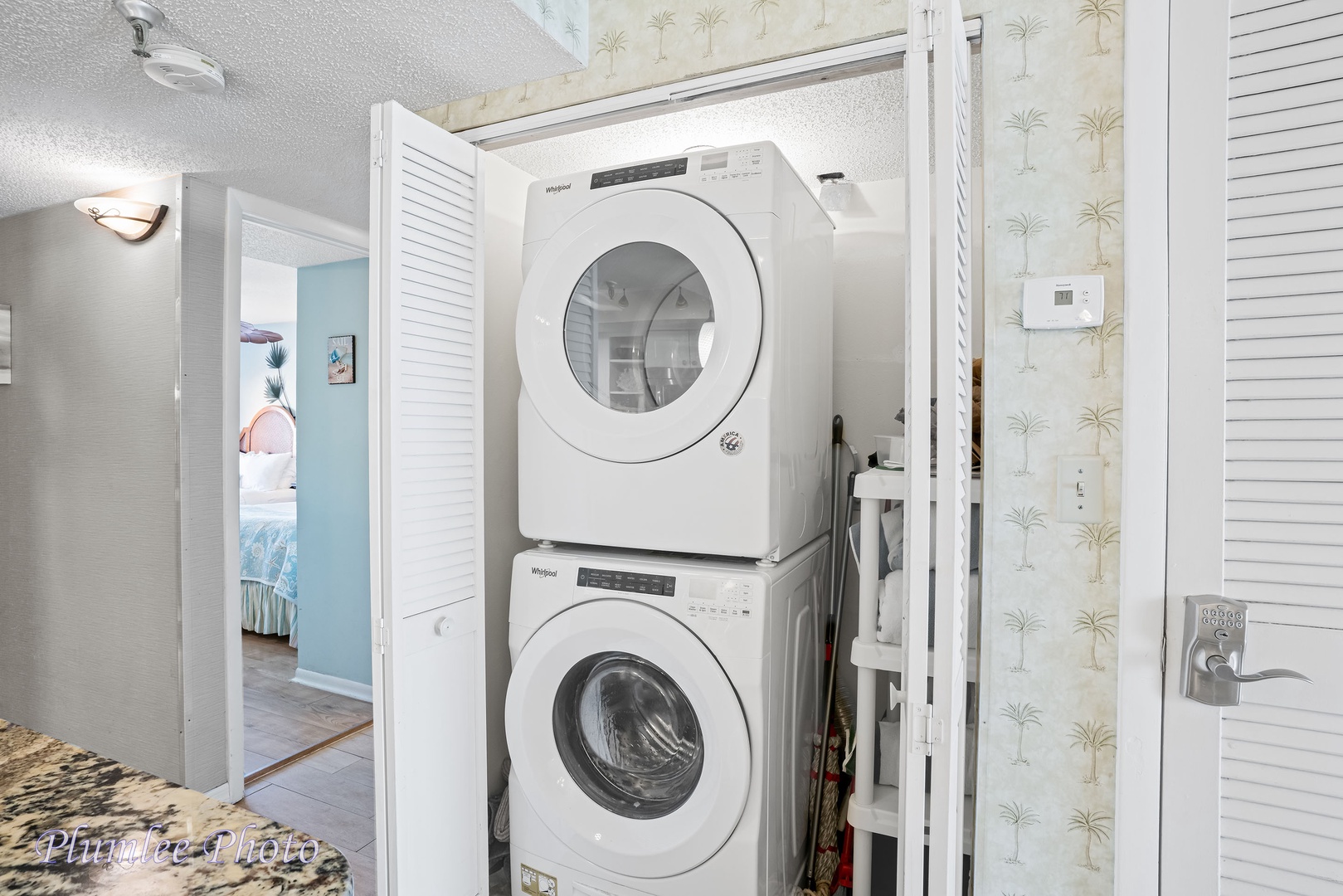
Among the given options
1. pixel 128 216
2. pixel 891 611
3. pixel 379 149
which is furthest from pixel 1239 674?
pixel 128 216

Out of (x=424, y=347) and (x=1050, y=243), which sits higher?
(x=1050, y=243)

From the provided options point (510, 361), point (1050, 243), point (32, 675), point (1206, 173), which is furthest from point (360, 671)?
point (1206, 173)

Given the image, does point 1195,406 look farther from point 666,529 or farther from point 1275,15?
point 666,529

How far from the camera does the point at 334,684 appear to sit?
3596mm

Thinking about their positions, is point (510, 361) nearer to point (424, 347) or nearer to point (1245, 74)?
point (424, 347)

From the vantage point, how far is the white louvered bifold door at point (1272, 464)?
1112mm

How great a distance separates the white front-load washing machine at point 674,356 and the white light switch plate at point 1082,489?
0.53 meters

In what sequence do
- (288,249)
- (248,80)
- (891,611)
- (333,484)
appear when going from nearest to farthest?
Result: (891,611), (248,80), (288,249), (333,484)

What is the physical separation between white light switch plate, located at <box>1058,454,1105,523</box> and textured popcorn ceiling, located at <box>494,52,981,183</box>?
0.83 metres

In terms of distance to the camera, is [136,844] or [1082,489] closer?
[136,844]

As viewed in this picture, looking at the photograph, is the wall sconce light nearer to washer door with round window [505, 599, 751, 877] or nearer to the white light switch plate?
washer door with round window [505, 599, 751, 877]

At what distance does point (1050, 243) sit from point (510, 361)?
1428mm

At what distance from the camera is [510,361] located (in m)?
2.10

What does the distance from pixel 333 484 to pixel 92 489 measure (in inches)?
39.2
